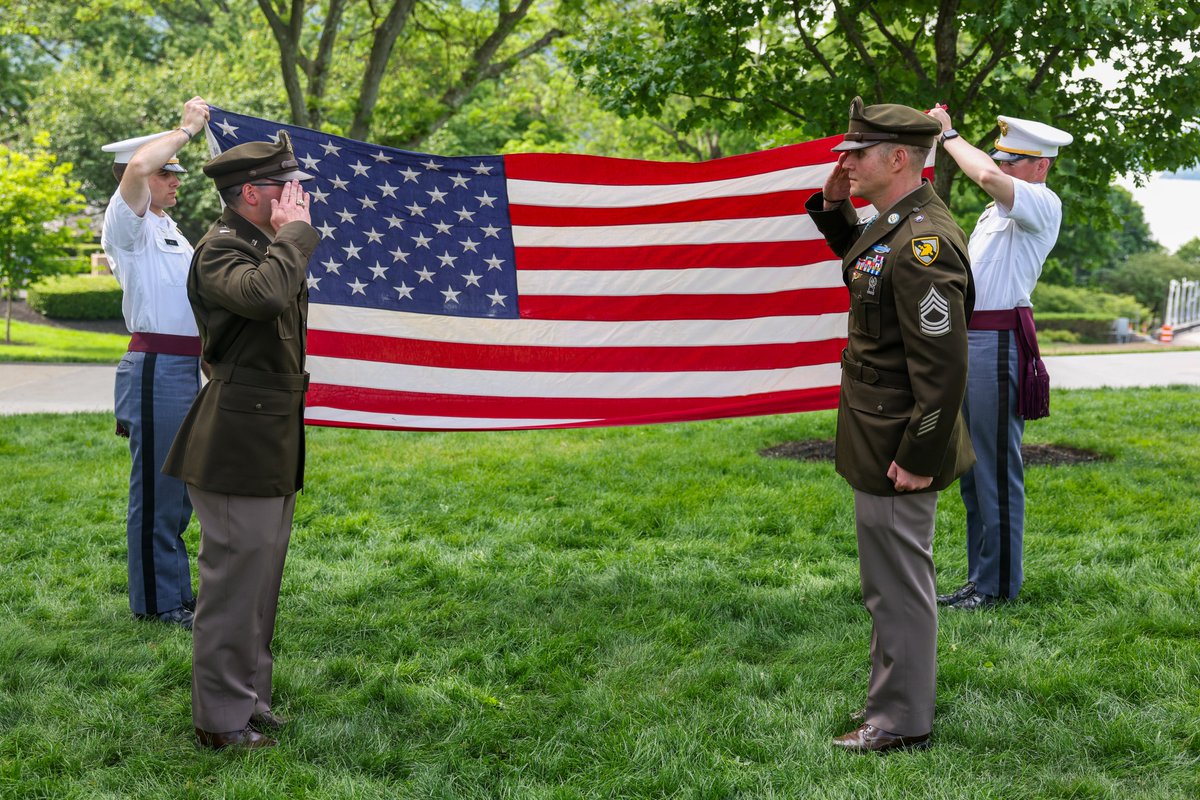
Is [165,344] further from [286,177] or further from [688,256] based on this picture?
[688,256]

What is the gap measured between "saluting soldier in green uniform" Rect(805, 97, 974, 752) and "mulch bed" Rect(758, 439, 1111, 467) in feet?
15.2

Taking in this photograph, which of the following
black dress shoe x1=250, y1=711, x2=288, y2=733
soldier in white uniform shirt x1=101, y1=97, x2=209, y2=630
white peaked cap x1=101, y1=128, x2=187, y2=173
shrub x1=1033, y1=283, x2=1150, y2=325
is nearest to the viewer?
black dress shoe x1=250, y1=711, x2=288, y2=733

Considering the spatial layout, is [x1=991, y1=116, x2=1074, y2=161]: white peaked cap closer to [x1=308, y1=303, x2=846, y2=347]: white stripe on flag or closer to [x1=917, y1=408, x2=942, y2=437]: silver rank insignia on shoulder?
[x1=308, y1=303, x2=846, y2=347]: white stripe on flag

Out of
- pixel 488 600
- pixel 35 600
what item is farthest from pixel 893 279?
pixel 35 600

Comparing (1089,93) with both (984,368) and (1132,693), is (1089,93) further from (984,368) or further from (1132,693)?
(1132,693)

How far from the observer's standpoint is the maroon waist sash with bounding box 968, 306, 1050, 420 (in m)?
4.54

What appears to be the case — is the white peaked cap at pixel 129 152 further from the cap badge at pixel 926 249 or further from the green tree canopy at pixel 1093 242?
the green tree canopy at pixel 1093 242

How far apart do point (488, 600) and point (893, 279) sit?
2537 millimetres

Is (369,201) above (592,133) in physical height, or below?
below

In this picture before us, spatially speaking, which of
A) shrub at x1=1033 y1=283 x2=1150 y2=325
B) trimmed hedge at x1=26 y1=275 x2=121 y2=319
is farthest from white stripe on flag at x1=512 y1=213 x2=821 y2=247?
shrub at x1=1033 y1=283 x2=1150 y2=325

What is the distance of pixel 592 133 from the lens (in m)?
21.4

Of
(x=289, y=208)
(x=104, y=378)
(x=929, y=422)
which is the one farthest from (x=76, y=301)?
(x=929, y=422)

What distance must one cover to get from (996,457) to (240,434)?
325 cm

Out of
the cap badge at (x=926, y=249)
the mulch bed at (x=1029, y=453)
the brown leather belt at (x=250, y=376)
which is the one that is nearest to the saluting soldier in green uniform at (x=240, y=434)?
the brown leather belt at (x=250, y=376)
